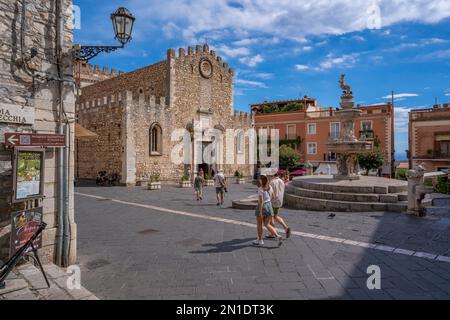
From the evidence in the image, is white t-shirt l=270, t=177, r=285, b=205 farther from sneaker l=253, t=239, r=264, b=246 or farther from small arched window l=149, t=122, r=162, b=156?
small arched window l=149, t=122, r=162, b=156

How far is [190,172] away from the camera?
22.3 m

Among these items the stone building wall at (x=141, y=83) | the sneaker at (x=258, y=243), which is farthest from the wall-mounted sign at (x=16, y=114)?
the stone building wall at (x=141, y=83)

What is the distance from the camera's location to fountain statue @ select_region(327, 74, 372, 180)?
11.0 metres

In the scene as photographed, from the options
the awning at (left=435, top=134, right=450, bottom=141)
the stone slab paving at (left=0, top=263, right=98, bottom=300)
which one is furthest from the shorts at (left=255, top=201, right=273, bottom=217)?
the awning at (left=435, top=134, right=450, bottom=141)

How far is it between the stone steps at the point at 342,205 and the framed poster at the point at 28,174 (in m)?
7.95

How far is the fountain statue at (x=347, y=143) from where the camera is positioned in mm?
11031

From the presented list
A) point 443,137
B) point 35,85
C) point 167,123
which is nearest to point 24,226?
point 35,85

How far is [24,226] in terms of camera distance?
4020 mm

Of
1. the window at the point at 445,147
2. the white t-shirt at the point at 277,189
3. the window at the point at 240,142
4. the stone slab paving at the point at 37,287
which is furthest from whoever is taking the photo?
the window at the point at 445,147

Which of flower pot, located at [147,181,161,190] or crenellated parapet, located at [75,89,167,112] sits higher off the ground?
crenellated parapet, located at [75,89,167,112]

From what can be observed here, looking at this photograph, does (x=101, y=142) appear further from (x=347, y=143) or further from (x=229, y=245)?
(x=229, y=245)

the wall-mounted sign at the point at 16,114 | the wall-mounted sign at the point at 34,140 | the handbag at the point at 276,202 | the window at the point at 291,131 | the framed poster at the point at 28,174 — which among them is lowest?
the handbag at the point at 276,202

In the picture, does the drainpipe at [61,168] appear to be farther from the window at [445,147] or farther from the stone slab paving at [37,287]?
the window at [445,147]

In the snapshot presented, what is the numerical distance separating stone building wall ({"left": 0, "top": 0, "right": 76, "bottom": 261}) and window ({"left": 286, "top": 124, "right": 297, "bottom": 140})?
33.5 m
